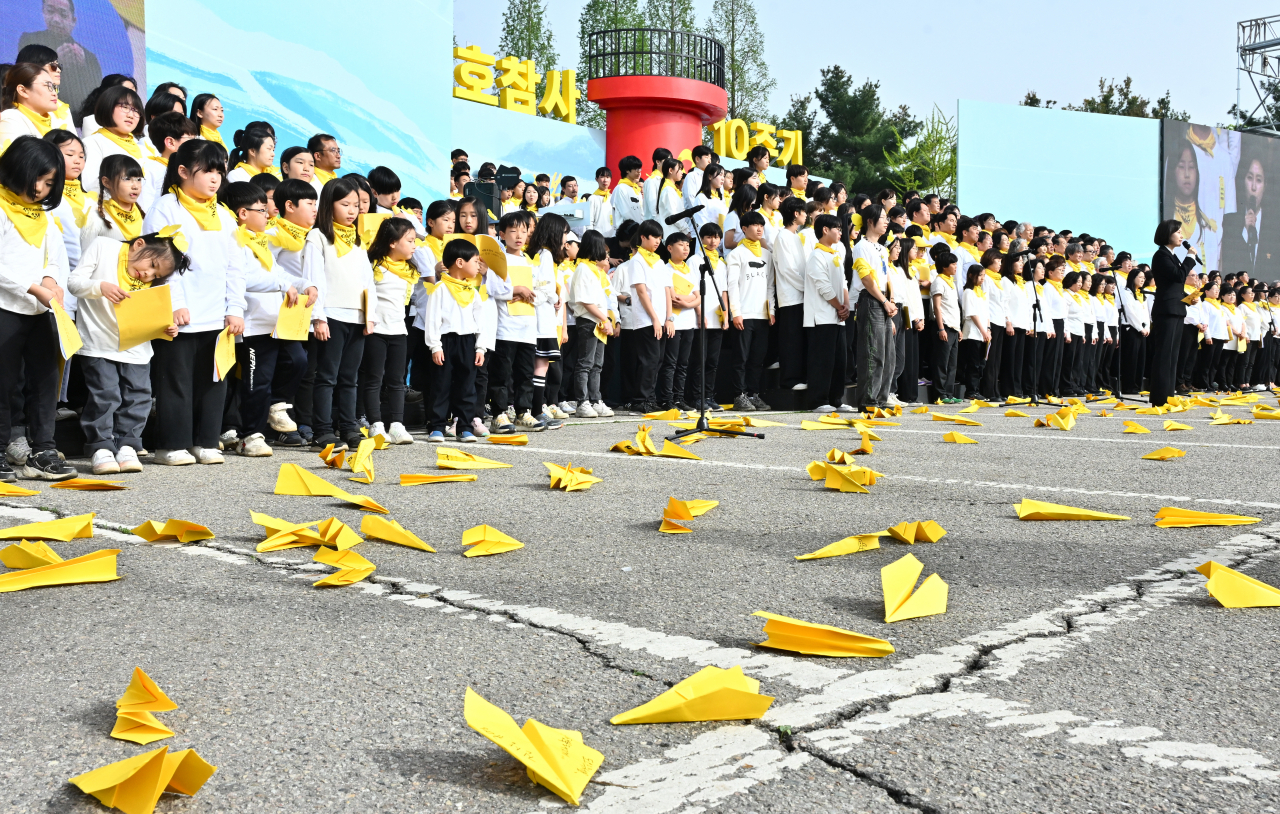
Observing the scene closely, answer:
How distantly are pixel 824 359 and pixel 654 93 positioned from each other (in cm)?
1151

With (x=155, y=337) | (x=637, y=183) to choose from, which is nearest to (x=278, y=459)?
(x=155, y=337)

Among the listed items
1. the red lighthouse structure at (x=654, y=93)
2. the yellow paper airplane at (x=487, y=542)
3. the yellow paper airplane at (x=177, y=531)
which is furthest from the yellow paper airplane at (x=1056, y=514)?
the red lighthouse structure at (x=654, y=93)

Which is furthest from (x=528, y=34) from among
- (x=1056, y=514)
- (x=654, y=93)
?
(x=1056, y=514)

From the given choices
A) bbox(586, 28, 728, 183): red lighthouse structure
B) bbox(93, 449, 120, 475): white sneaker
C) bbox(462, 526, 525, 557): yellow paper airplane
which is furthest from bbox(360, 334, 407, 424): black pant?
bbox(586, 28, 728, 183): red lighthouse structure

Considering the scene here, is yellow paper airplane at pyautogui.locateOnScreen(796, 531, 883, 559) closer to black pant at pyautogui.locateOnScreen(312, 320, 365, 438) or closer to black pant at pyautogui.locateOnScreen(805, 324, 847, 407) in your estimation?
black pant at pyautogui.locateOnScreen(312, 320, 365, 438)

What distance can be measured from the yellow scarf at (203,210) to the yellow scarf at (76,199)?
590mm

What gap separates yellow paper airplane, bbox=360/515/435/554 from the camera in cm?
337

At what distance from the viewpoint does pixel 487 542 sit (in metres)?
3.33

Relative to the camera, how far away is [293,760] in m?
1.71

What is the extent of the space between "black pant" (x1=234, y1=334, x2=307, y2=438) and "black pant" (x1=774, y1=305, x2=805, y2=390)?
521 centimetres

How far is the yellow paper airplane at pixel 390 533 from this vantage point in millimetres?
3365

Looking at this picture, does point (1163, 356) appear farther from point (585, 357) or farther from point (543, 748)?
point (543, 748)

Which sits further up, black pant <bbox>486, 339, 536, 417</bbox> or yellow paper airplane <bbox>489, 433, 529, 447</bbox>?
black pant <bbox>486, 339, 536, 417</bbox>

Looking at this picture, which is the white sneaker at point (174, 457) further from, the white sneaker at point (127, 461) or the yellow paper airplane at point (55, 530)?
the yellow paper airplane at point (55, 530)
